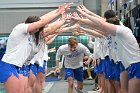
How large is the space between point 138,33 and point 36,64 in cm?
249

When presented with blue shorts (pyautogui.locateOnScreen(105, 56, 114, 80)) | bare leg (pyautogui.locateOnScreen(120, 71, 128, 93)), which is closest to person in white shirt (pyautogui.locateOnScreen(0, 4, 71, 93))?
bare leg (pyautogui.locateOnScreen(120, 71, 128, 93))

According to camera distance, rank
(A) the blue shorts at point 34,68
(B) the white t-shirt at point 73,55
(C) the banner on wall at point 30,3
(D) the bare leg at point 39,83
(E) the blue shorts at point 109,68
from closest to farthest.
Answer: (E) the blue shorts at point 109,68 < (A) the blue shorts at point 34,68 < (D) the bare leg at point 39,83 < (B) the white t-shirt at point 73,55 < (C) the banner on wall at point 30,3

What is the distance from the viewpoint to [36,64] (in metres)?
→ 7.90

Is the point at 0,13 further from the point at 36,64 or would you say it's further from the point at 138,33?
the point at 138,33

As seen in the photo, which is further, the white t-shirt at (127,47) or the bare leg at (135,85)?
the white t-shirt at (127,47)

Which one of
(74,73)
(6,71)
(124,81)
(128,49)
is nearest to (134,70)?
(128,49)

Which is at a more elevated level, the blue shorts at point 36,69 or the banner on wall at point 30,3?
the banner on wall at point 30,3

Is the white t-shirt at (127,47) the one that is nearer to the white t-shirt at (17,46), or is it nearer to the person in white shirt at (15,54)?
the person in white shirt at (15,54)

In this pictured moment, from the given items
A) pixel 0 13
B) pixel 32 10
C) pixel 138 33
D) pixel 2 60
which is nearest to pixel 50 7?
pixel 32 10

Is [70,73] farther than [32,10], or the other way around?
[32,10]

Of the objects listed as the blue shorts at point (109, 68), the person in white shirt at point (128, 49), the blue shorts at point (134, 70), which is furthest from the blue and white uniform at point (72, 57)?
the blue shorts at point (134, 70)

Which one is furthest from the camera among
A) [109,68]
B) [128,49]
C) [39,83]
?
[39,83]

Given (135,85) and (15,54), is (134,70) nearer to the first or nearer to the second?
(135,85)

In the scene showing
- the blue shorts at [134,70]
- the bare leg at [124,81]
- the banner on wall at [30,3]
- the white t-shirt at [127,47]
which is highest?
the banner on wall at [30,3]
